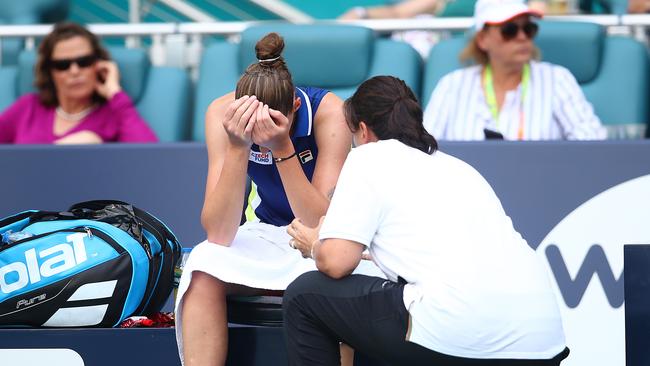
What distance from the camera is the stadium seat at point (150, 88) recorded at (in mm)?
4840

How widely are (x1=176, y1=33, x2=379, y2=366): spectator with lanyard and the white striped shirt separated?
1.41 meters

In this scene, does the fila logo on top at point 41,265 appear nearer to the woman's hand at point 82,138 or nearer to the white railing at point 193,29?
the woman's hand at point 82,138

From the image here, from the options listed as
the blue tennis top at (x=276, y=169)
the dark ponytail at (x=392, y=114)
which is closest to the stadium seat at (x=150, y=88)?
the blue tennis top at (x=276, y=169)

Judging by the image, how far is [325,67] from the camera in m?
4.82

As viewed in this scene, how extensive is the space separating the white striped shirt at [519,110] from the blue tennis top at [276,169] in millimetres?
1364

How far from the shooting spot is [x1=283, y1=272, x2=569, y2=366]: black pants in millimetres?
2658

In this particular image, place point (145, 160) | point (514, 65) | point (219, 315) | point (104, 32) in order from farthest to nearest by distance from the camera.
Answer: point (104, 32) < point (514, 65) < point (145, 160) < point (219, 315)

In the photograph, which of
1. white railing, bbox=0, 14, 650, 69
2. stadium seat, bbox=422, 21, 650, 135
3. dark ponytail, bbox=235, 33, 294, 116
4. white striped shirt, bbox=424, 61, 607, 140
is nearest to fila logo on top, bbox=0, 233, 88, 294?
dark ponytail, bbox=235, 33, 294, 116

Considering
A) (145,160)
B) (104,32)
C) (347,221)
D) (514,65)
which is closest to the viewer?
(347,221)

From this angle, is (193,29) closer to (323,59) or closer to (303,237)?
(323,59)

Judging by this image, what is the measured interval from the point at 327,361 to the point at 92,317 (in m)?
0.76

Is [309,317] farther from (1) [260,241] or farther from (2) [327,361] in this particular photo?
(1) [260,241]

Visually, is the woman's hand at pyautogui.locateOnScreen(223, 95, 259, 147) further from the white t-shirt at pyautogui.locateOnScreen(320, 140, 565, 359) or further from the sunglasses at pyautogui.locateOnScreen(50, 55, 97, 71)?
the sunglasses at pyautogui.locateOnScreen(50, 55, 97, 71)

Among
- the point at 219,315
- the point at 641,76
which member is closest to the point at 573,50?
the point at 641,76
